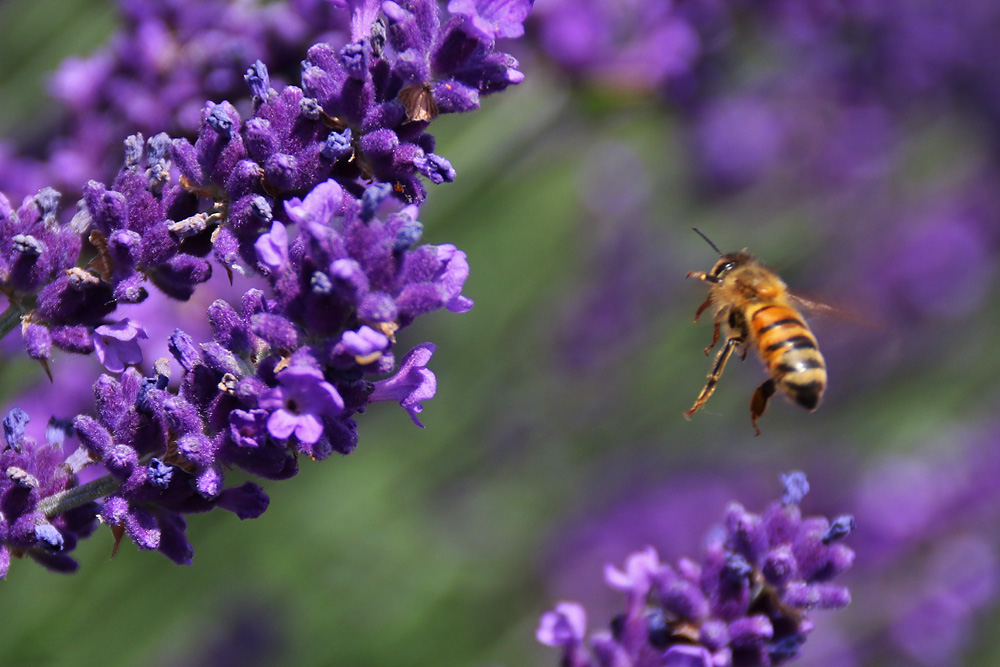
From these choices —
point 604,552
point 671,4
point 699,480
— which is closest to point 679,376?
point 699,480

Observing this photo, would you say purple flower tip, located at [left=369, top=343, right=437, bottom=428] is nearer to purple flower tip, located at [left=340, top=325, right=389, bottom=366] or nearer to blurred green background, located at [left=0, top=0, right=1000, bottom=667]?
purple flower tip, located at [left=340, top=325, right=389, bottom=366]

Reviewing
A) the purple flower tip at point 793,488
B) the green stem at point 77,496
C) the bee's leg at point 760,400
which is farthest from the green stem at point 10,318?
the bee's leg at point 760,400

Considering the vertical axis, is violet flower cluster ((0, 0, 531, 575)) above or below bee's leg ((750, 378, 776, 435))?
below

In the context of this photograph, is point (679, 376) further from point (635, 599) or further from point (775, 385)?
point (635, 599)

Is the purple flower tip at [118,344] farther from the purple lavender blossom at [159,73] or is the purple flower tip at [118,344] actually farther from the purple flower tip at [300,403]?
the purple lavender blossom at [159,73]

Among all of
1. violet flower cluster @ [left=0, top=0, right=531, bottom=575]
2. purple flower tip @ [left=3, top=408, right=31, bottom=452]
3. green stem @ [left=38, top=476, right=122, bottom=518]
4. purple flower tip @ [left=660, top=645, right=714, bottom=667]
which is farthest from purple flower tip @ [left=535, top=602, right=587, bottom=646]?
purple flower tip @ [left=3, top=408, right=31, bottom=452]
